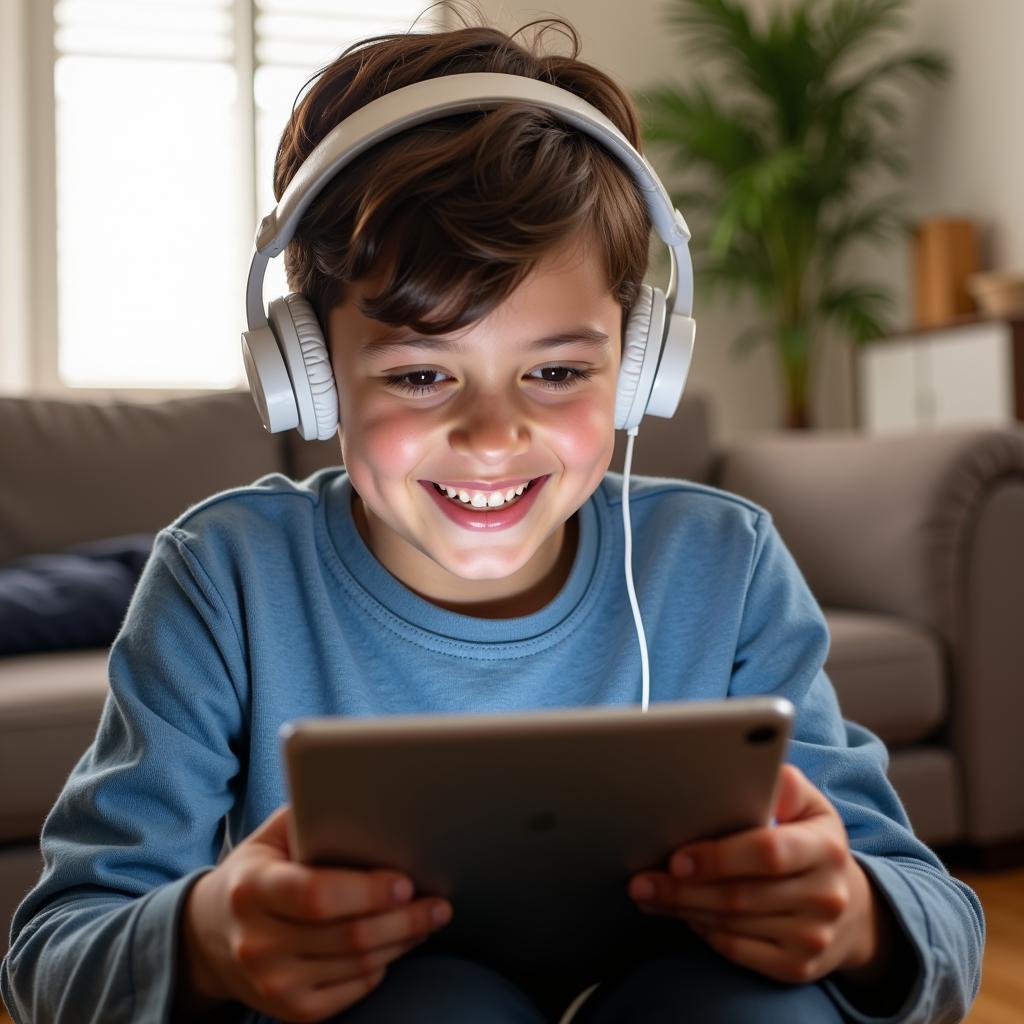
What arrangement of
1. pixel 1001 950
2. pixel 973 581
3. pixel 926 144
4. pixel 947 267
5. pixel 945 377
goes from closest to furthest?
pixel 1001 950, pixel 973 581, pixel 945 377, pixel 947 267, pixel 926 144

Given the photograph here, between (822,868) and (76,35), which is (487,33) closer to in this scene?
(822,868)

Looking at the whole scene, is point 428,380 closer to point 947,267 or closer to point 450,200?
point 450,200

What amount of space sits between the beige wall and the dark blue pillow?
237cm

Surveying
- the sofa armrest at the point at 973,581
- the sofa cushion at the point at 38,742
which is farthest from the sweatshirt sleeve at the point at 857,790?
the sofa armrest at the point at 973,581

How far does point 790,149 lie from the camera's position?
3.96 metres

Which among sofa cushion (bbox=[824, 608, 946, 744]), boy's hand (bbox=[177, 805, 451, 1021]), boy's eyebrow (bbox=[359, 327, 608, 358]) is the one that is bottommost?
sofa cushion (bbox=[824, 608, 946, 744])

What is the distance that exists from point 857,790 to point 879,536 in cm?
136

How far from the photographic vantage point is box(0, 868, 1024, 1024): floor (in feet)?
4.78

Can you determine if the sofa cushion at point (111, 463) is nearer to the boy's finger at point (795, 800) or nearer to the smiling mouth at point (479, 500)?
the smiling mouth at point (479, 500)

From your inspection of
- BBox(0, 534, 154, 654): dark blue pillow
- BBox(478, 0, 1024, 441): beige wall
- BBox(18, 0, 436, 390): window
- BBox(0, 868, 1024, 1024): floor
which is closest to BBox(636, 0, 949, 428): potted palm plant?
BBox(478, 0, 1024, 441): beige wall

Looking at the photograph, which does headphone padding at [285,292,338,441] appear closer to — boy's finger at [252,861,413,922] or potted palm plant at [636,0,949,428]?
boy's finger at [252,861,413,922]

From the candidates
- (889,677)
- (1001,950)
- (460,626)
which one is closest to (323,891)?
(460,626)

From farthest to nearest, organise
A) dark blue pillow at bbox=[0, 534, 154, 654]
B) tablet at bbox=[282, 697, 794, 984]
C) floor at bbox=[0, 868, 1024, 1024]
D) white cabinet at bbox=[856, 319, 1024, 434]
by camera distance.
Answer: white cabinet at bbox=[856, 319, 1024, 434]
dark blue pillow at bbox=[0, 534, 154, 654]
floor at bbox=[0, 868, 1024, 1024]
tablet at bbox=[282, 697, 794, 984]

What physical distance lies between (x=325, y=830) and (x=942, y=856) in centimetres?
178
